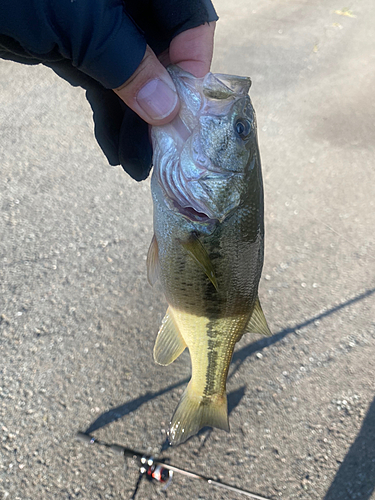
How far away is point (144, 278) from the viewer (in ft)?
11.0

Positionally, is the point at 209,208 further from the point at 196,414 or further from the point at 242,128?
the point at 196,414

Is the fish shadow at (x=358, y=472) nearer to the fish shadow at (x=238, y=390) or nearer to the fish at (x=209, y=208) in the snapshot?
the fish shadow at (x=238, y=390)

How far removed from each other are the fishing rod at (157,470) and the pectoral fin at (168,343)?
918 millimetres

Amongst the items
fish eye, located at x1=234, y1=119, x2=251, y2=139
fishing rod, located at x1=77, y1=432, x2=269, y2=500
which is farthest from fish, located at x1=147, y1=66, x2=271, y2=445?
fishing rod, located at x1=77, y1=432, x2=269, y2=500

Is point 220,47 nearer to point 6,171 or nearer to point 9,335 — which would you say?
point 6,171

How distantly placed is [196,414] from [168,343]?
0.44 m

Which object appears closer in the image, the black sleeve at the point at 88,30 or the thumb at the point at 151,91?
the black sleeve at the point at 88,30

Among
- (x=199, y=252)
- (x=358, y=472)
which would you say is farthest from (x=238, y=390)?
(x=199, y=252)

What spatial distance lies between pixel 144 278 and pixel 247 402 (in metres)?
1.28

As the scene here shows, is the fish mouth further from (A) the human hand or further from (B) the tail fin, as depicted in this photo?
(B) the tail fin

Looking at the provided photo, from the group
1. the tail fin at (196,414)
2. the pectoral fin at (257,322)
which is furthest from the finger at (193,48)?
the tail fin at (196,414)

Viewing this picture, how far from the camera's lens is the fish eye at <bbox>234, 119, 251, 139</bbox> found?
4.81ft

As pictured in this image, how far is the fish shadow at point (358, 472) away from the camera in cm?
246

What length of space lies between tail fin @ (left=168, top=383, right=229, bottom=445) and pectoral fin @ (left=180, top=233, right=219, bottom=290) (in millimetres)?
825
